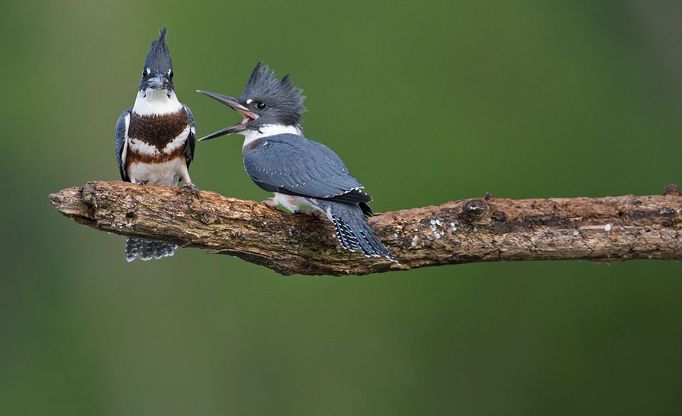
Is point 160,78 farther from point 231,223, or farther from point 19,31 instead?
point 19,31

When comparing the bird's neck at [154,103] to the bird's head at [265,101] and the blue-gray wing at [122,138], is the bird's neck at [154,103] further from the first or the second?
the bird's head at [265,101]

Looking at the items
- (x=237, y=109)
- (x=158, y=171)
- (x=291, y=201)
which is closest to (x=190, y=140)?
(x=158, y=171)

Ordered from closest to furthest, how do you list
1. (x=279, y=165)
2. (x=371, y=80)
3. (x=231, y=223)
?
(x=231, y=223)
(x=279, y=165)
(x=371, y=80)

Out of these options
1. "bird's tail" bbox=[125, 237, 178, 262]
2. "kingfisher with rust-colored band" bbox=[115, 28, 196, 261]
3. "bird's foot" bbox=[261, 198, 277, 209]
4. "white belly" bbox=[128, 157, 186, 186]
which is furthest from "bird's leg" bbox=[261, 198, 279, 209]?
"bird's tail" bbox=[125, 237, 178, 262]

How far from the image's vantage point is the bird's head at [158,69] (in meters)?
4.14

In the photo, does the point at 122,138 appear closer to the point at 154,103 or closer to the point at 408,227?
the point at 154,103

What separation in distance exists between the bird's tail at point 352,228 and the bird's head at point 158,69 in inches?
32.3

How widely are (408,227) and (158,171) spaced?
1109 millimetres

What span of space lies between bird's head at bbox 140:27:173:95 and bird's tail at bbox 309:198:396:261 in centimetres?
82

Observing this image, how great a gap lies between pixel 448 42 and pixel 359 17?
23.2 inches

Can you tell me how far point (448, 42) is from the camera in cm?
655

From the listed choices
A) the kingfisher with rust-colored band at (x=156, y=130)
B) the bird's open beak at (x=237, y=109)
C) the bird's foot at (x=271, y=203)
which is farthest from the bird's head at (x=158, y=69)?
the bird's foot at (x=271, y=203)

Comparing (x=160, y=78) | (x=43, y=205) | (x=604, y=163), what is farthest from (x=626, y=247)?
(x=43, y=205)

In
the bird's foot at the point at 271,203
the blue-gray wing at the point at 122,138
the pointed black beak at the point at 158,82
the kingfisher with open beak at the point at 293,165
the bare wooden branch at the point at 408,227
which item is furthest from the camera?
the blue-gray wing at the point at 122,138
